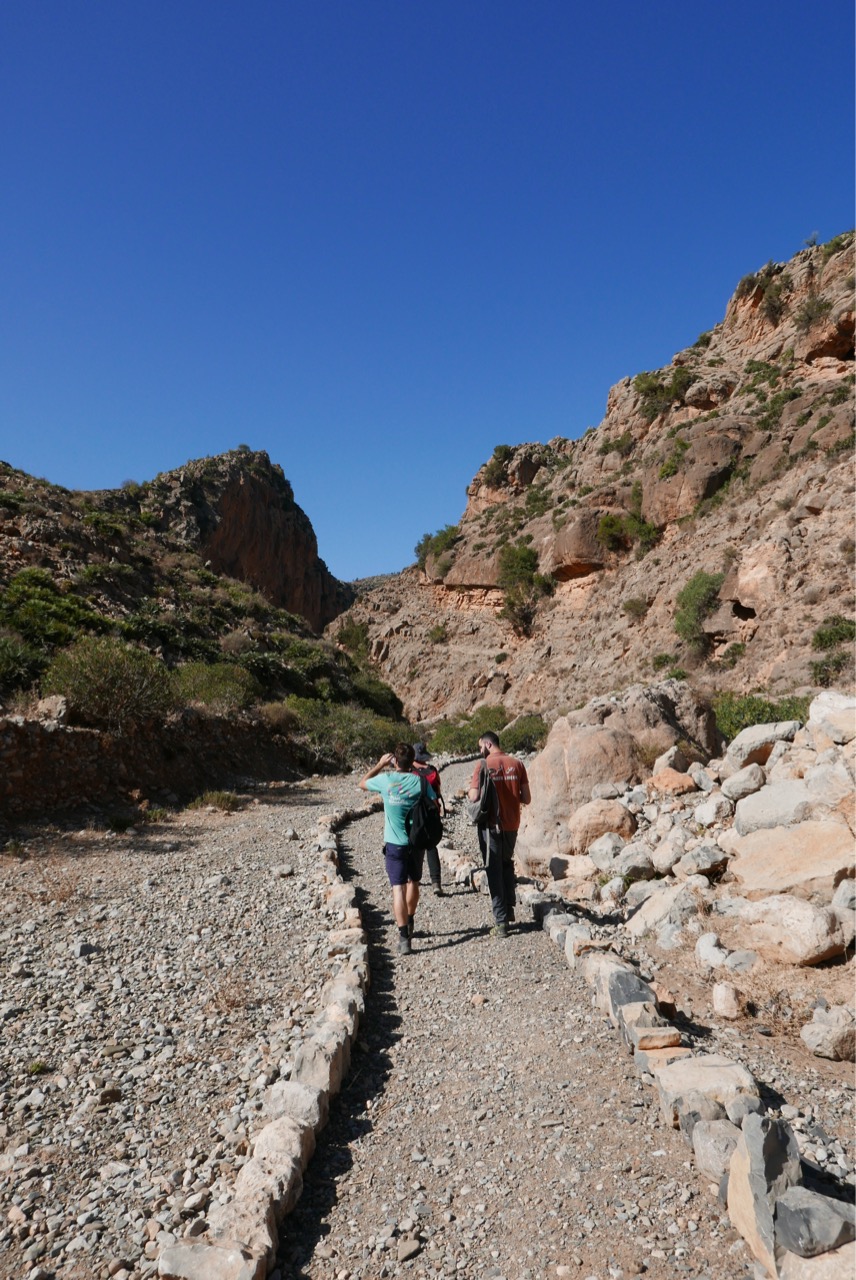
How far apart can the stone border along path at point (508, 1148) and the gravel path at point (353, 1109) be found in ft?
0.05

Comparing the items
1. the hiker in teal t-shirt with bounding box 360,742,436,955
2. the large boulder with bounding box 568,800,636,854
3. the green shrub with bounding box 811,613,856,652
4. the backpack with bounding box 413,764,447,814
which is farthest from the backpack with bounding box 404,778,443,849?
the green shrub with bounding box 811,613,856,652

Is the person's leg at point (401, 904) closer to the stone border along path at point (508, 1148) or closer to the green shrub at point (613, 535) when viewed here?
the stone border along path at point (508, 1148)

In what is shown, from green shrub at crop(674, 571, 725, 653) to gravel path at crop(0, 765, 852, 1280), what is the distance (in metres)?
23.0

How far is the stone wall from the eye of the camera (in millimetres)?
11406

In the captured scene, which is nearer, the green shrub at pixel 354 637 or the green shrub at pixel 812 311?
the green shrub at pixel 812 311

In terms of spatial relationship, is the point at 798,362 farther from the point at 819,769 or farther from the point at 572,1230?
the point at 572,1230

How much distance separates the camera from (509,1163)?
3352 millimetres

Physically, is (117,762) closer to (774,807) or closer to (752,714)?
(774,807)

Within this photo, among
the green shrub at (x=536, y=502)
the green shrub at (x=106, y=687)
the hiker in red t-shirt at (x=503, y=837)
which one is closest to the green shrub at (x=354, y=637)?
A: the green shrub at (x=536, y=502)

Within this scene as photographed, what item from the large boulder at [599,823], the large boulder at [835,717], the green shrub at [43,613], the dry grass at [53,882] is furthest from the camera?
the green shrub at [43,613]

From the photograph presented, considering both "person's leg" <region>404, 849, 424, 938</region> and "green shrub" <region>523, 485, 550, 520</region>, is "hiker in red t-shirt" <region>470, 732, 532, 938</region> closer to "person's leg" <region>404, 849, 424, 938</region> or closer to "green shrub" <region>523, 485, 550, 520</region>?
"person's leg" <region>404, 849, 424, 938</region>

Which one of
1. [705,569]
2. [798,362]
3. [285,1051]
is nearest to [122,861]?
[285,1051]

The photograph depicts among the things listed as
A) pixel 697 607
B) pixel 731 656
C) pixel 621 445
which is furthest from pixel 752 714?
pixel 621 445

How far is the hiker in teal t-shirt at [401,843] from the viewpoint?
6543mm
